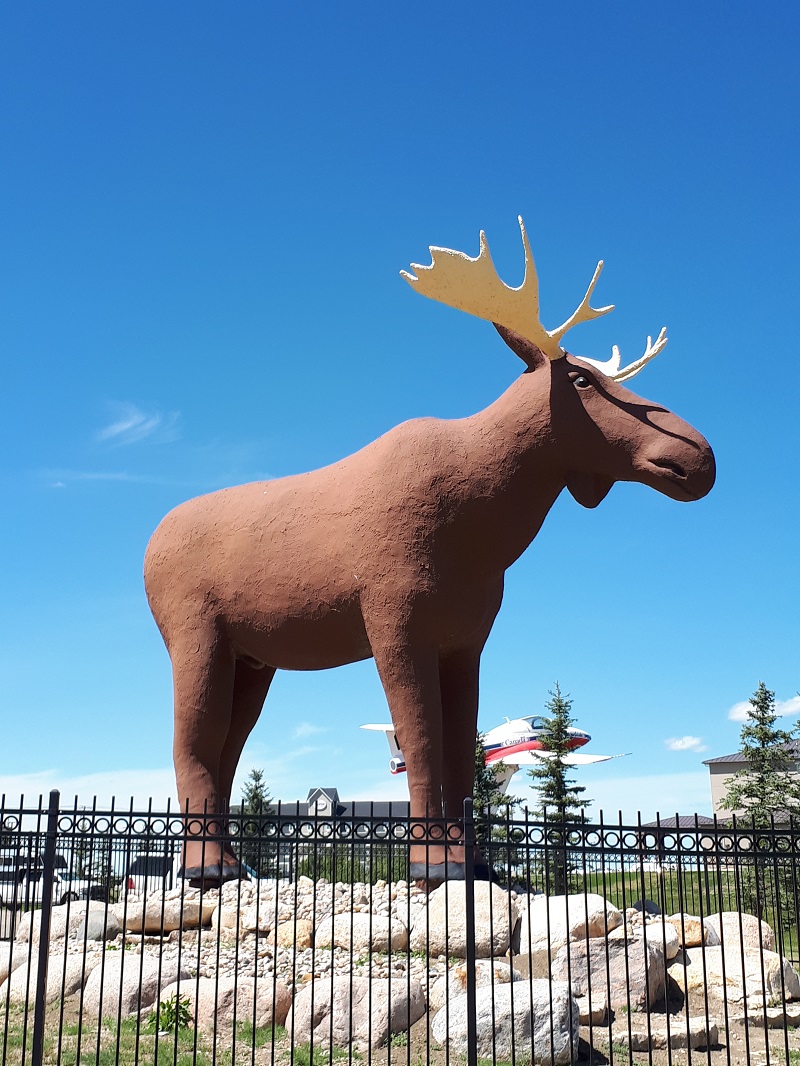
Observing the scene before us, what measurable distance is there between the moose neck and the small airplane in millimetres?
17409

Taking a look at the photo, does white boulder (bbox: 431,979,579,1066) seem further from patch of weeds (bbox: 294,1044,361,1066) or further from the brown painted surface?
the brown painted surface

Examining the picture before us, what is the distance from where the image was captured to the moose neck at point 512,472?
30.3ft

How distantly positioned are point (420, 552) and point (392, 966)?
327 centimetres

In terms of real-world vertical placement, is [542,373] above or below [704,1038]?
above

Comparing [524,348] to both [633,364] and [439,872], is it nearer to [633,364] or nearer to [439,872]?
[633,364]

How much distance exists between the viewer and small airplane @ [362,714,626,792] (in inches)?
1132

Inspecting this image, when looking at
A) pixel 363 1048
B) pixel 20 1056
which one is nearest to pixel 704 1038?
pixel 363 1048

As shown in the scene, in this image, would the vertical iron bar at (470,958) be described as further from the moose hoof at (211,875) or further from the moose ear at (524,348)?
the moose ear at (524,348)

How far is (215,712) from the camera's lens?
10.4 metres

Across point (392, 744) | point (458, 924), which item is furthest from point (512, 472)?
point (392, 744)

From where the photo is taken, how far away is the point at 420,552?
30.1 feet

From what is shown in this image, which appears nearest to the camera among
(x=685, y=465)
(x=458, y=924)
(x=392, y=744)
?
(x=458, y=924)

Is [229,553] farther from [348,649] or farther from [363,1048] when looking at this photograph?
[363,1048]

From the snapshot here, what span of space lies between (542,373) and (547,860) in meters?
4.26
